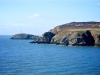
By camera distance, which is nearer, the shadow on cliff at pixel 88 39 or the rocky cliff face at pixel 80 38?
the rocky cliff face at pixel 80 38

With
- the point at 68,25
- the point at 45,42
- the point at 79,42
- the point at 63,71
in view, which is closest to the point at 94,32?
the point at 79,42

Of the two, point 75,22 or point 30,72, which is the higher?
point 75,22

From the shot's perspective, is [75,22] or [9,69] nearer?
[9,69]

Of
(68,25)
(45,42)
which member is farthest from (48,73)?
(68,25)

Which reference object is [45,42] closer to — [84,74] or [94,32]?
[94,32]

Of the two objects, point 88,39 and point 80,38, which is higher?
point 80,38

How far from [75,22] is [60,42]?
70771 millimetres

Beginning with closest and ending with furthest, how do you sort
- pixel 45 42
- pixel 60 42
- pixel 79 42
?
pixel 79 42 → pixel 60 42 → pixel 45 42

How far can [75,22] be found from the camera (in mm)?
184625

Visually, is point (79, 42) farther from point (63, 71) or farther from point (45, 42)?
point (63, 71)

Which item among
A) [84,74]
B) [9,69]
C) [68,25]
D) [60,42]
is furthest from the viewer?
[68,25]

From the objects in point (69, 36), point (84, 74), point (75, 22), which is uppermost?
point (75, 22)

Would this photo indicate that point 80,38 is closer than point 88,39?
Yes

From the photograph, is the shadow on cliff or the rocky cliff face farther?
the shadow on cliff
